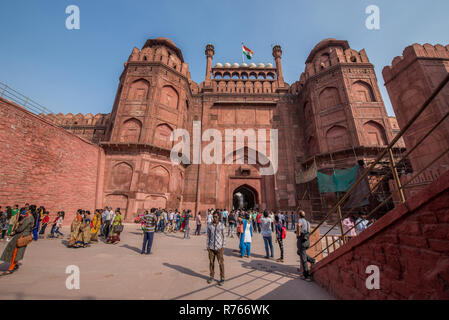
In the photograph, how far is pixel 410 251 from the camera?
2.16 meters

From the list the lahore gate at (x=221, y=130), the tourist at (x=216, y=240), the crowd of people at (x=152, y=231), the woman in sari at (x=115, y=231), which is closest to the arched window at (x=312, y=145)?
the lahore gate at (x=221, y=130)

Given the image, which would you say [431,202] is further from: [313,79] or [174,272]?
[313,79]

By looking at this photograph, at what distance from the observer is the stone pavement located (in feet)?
10.6

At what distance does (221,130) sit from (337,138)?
1120cm

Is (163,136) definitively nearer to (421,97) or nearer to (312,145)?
(312,145)

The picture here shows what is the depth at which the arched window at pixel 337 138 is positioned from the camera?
53.5 feet

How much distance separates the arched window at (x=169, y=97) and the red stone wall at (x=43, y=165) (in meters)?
7.59

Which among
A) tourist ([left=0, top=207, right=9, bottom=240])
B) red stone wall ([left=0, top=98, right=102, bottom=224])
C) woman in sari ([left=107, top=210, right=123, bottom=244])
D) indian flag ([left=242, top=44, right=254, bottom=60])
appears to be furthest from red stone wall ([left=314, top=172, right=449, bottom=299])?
indian flag ([left=242, top=44, right=254, bottom=60])

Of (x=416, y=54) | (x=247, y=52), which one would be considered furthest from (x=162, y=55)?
(x=416, y=54)

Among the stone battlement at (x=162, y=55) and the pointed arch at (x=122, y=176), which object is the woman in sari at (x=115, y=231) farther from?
the stone battlement at (x=162, y=55)

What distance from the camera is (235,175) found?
19.3 metres

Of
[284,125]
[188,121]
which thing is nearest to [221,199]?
[188,121]

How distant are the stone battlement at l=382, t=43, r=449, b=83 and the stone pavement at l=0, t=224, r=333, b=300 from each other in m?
12.3

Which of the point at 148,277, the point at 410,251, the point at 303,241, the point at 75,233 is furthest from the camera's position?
the point at 75,233
